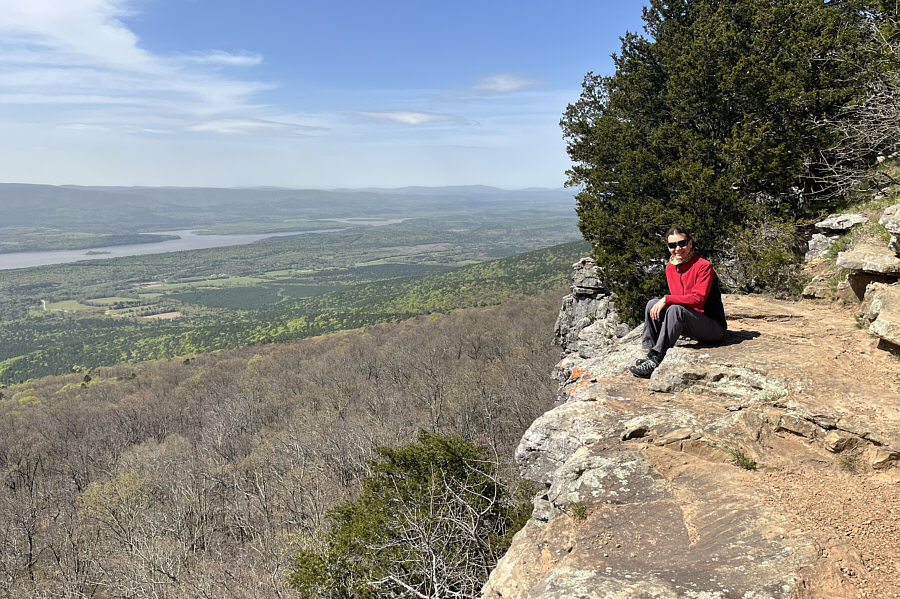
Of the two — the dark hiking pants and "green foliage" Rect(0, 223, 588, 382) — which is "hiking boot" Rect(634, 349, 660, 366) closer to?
the dark hiking pants

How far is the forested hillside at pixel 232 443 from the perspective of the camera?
20.3 metres

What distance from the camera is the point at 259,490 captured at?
26016mm

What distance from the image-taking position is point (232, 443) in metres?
38.8

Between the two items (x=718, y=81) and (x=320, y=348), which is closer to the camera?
(x=718, y=81)

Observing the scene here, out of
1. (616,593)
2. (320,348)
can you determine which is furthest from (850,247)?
(320,348)

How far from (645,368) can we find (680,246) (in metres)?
2.11

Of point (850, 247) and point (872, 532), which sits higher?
point (850, 247)

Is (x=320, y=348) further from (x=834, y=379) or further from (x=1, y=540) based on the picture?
(x=834, y=379)

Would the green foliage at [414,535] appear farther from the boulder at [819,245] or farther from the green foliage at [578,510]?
the boulder at [819,245]

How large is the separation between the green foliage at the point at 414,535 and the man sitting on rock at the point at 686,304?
547cm

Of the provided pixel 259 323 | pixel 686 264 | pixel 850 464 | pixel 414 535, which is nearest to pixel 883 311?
pixel 686 264

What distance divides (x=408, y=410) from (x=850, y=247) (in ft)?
106

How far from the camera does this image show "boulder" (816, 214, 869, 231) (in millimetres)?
11148

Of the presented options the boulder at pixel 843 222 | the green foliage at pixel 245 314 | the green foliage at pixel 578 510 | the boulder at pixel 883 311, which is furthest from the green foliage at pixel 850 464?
the green foliage at pixel 245 314
